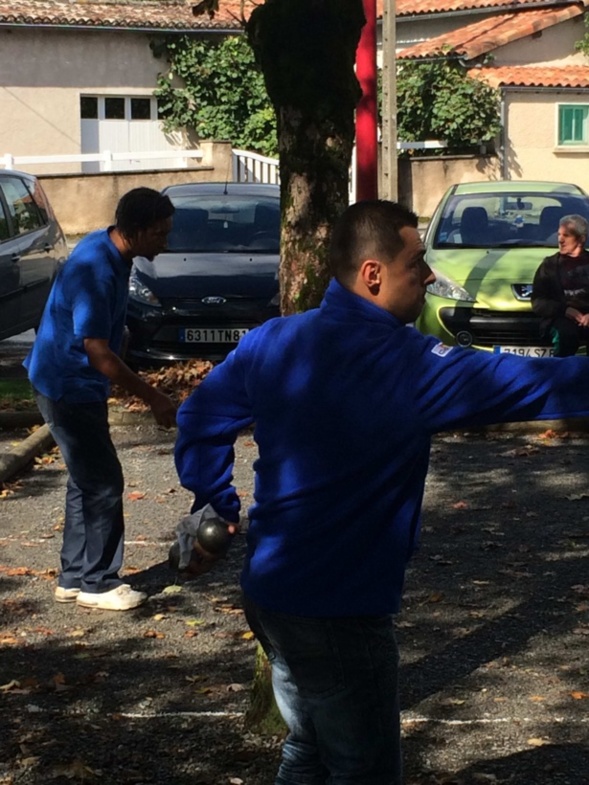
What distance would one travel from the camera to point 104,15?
36.5 meters

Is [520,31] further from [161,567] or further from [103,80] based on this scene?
[161,567]

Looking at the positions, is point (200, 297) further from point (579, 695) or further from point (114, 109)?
point (114, 109)

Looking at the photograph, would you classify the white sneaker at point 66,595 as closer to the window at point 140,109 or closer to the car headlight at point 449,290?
the car headlight at point 449,290

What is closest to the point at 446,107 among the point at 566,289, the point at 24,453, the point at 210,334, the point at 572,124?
the point at 572,124

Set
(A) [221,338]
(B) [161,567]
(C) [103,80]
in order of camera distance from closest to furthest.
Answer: (B) [161,567] → (A) [221,338] → (C) [103,80]

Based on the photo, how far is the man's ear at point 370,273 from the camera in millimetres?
3367

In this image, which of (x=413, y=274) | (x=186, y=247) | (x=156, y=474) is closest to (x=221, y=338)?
(x=186, y=247)

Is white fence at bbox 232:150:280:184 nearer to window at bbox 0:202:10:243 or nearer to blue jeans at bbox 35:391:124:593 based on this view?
window at bbox 0:202:10:243

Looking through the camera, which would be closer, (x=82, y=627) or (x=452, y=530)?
(x=82, y=627)

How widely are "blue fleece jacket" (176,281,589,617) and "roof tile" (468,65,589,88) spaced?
3316cm

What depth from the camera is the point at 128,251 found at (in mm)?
6430

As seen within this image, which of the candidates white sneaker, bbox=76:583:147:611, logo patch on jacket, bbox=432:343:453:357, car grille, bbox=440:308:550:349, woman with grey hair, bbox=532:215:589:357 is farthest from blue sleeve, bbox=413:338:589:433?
car grille, bbox=440:308:550:349

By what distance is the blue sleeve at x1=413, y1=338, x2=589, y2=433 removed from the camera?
3.27 metres

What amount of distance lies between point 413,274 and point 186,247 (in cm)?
1107
